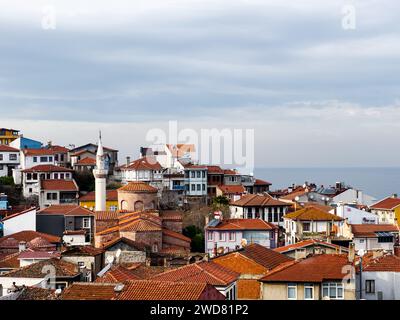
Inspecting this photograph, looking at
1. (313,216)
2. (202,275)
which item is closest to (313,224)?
(313,216)

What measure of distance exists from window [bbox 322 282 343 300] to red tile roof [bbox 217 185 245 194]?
20932 millimetres

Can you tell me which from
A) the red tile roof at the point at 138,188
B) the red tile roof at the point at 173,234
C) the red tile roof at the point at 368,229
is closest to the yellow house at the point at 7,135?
the red tile roof at the point at 138,188

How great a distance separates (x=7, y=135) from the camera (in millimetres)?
39312

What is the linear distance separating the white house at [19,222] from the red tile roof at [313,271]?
1476 cm

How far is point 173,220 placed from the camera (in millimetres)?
25484

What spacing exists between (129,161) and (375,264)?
23107 mm

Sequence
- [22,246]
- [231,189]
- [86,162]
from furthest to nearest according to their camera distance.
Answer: [86,162] → [231,189] → [22,246]

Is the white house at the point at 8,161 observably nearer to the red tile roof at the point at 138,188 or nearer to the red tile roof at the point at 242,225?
the red tile roof at the point at 138,188

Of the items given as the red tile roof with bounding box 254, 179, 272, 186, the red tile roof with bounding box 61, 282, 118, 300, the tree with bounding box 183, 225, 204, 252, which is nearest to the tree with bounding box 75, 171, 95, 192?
the tree with bounding box 183, 225, 204, 252

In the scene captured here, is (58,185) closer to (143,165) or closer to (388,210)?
(143,165)

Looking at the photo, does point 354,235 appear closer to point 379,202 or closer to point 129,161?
point 379,202

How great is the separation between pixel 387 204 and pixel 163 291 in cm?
2527
